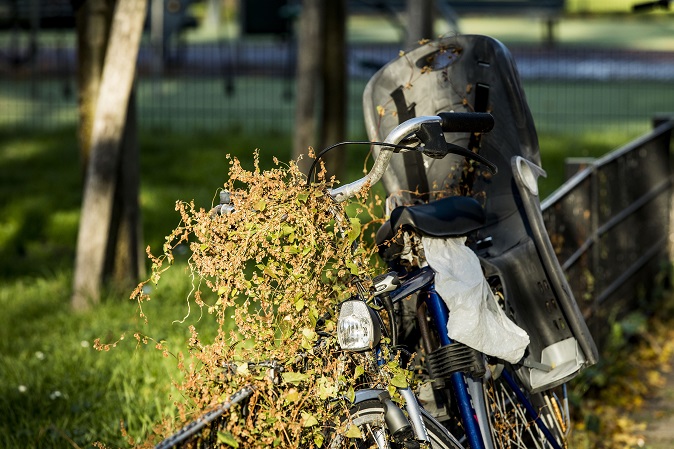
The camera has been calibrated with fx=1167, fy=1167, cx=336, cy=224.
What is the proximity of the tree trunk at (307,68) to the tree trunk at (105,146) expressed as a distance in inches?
76.4

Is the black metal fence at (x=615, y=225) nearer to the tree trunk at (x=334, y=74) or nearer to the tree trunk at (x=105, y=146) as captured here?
the tree trunk at (x=105, y=146)

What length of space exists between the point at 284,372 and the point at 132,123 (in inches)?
186

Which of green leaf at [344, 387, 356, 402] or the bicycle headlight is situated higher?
the bicycle headlight

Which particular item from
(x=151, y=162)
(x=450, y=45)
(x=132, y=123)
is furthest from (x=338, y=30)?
(x=450, y=45)

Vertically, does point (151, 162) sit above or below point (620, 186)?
below

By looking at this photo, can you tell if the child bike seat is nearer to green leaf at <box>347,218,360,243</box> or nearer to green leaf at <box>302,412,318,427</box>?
green leaf at <box>347,218,360,243</box>

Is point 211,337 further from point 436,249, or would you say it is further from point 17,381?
point 436,249

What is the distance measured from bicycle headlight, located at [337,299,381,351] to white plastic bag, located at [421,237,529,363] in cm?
43

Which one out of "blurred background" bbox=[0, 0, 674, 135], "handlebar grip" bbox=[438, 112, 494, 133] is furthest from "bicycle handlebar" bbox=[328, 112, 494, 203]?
"blurred background" bbox=[0, 0, 674, 135]

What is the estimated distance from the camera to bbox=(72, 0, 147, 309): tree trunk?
6.68 m

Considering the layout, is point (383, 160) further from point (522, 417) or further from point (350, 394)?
point (522, 417)

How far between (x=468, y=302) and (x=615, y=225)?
3593 mm

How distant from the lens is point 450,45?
4211 mm

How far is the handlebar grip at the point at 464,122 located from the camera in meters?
3.16
